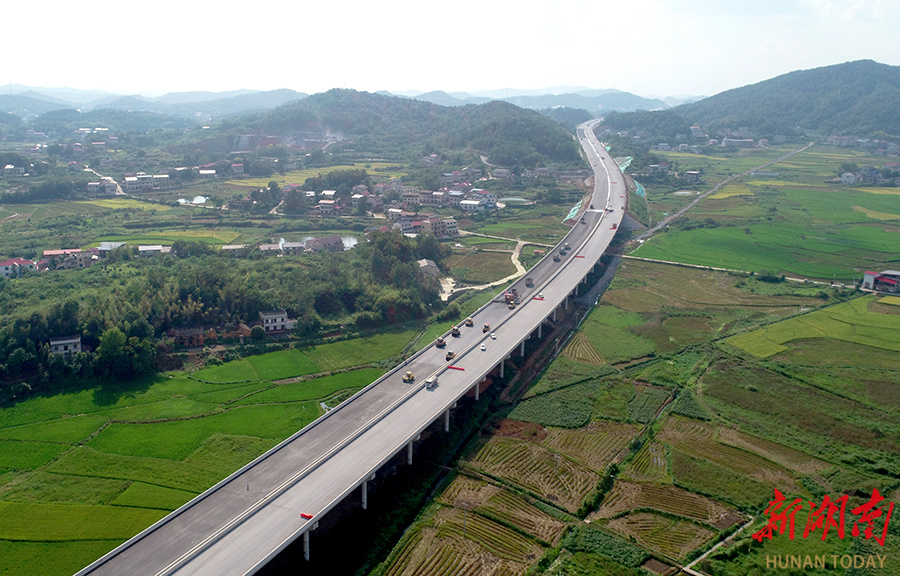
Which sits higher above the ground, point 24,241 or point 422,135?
point 422,135

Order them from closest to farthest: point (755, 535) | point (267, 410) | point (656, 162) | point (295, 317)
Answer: point (755, 535) < point (267, 410) < point (295, 317) < point (656, 162)

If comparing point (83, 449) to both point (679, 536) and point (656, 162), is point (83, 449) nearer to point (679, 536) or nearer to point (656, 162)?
point (679, 536)

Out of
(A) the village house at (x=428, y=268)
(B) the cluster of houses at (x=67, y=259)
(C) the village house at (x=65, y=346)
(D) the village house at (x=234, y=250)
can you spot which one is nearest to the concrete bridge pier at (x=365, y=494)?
(C) the village house at (x=65, y=346)

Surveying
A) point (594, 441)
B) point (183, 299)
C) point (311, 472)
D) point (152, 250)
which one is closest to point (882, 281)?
point (594, 441)

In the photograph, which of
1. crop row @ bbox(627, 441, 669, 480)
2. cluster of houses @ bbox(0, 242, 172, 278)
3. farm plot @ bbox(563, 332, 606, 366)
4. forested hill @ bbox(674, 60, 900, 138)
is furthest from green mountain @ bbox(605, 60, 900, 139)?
crop row @ bbox(627, 441, 669, 480)

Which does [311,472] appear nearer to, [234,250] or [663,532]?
[663,532]

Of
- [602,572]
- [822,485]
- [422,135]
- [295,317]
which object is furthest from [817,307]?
[422,135]
